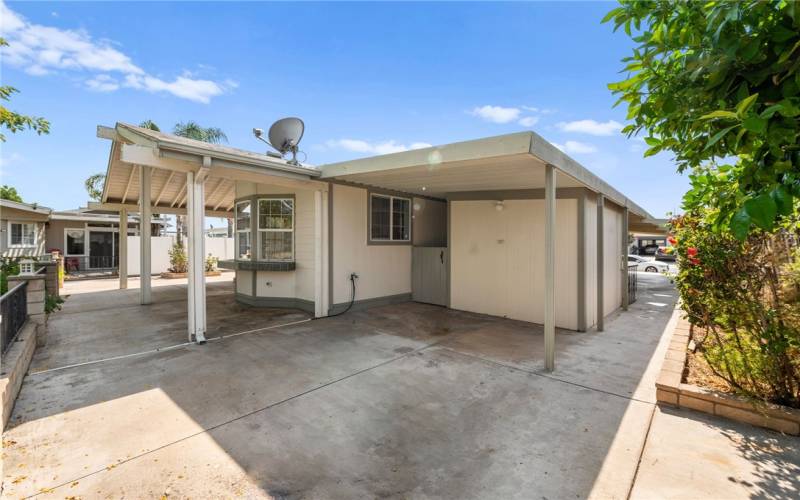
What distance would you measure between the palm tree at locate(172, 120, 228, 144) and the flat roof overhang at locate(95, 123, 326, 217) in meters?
8.81

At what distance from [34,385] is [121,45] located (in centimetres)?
768

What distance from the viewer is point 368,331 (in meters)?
6.19

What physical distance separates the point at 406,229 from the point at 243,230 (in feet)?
12.7

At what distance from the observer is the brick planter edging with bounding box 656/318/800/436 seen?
2.96m

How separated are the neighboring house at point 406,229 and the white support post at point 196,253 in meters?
0.02

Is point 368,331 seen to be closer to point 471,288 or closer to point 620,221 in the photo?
point 471,288

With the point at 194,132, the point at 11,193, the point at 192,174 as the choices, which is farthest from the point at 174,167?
the point at 11,193

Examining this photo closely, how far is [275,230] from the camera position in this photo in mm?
7980

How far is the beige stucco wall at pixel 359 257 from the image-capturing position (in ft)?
24.7

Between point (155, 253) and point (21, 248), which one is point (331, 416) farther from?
point (21, 248)

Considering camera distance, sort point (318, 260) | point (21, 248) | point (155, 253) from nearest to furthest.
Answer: point (318, 260) < point (21, 248) < point (155, 253)

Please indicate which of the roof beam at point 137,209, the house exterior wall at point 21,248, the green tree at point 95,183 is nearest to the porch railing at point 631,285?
the roof beam at point 137,209

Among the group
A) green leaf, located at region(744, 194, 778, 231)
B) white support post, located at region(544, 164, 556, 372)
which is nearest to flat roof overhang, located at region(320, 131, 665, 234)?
white support post, located at region(544, 164, 556, 372)

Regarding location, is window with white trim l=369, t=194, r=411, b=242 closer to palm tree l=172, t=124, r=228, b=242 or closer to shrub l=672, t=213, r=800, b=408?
shrub l=672, t=213, r=800, b=408
